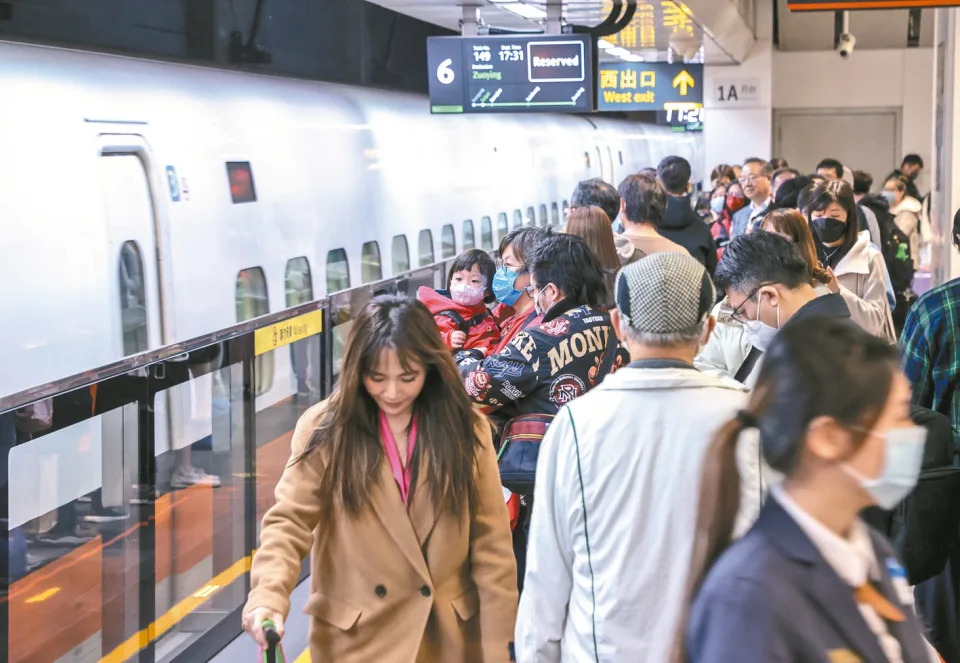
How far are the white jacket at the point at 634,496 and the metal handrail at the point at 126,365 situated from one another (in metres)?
1.68

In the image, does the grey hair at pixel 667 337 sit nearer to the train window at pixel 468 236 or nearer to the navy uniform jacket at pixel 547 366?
the navy uniform jacket at pixel 547 366

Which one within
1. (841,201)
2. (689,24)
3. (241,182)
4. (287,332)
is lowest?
(287,332)

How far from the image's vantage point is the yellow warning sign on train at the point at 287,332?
17.6ft

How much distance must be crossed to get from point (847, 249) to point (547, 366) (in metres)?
2.79

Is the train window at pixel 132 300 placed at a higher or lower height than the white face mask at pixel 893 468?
lower

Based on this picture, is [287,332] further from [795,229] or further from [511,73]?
[511,73]

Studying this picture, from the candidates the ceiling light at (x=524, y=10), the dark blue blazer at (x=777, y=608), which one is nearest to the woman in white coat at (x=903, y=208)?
the ceiling light at (x=524, y=10)

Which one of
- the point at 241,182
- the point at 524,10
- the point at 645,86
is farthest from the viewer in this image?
the point at 645,86

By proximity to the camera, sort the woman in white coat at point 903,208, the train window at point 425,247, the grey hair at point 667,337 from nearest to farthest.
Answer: the grey hair at point 667,337, the woman in white coat at point 903,208, the train window at point 425,247

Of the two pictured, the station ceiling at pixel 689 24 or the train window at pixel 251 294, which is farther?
the station ceiling at pixel 689 24

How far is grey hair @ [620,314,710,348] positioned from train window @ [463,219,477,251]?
10.6m

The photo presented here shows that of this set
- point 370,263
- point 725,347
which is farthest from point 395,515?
point 370,263

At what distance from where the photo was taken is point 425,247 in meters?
12.2

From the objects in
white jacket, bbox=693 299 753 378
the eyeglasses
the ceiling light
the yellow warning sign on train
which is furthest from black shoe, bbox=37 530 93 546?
the ceiling light
